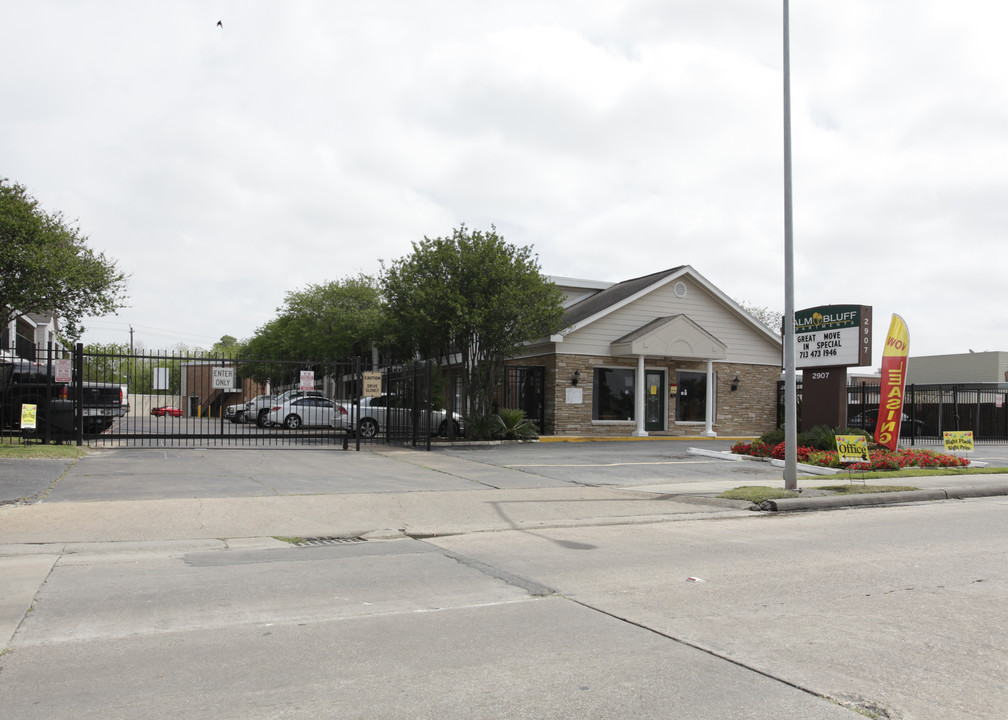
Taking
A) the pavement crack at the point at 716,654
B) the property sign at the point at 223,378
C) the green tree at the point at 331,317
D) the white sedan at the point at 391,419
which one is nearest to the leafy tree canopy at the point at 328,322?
the green tree at the point at 331,317

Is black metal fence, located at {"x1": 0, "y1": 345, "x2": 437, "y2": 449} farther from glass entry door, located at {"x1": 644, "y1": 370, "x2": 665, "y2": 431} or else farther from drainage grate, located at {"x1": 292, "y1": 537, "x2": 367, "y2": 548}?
glass entry door, located at {"x1": 644, "y1": 370, "x2": 665, "y2": 431}

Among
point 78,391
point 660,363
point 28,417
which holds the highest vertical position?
point 660,363

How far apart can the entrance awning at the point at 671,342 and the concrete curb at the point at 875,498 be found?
12.6m

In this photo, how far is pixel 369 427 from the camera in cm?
2439

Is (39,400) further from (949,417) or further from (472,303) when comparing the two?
(949,417)

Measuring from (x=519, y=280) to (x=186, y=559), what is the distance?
53.1 ft

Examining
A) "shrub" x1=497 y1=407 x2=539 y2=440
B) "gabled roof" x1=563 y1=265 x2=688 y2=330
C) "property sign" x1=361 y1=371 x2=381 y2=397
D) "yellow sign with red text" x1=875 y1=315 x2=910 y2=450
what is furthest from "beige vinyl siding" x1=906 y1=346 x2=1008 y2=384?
"property sign" x1=361 y1=371 x2=381 y2=397

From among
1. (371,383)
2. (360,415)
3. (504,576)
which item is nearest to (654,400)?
(360,415)

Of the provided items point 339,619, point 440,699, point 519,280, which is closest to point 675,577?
point 339,619

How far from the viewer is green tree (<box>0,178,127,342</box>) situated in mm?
23156

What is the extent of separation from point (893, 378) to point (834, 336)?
2033mm

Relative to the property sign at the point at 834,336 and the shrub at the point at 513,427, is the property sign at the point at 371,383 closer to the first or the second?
the shrub at the point at 513,427

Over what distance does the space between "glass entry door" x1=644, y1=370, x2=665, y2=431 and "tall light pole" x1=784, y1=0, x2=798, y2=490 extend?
46.6ft

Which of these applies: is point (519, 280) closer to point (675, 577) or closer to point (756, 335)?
point (756, 335)
